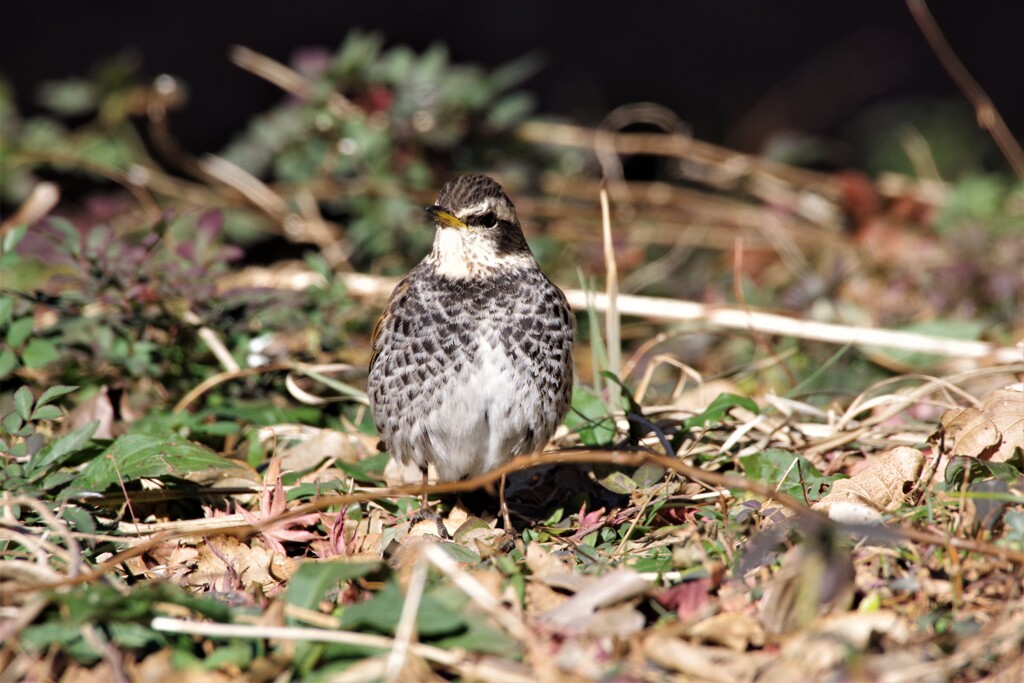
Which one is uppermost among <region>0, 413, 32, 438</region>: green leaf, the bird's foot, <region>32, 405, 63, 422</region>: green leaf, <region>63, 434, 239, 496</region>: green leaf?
<region>32, 405, 63, 422</region>: green leaf

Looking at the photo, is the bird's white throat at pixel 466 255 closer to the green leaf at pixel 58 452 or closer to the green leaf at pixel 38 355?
the green leaf at pixel 58 452

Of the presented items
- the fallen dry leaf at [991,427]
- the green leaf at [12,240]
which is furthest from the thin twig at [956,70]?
the green leaf at [12,240]

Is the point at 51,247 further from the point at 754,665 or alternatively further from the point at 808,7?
the point at 808,7

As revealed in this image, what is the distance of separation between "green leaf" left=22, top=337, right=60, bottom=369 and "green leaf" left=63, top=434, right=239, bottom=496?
0.52m

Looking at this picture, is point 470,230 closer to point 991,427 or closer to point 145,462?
point 145,462

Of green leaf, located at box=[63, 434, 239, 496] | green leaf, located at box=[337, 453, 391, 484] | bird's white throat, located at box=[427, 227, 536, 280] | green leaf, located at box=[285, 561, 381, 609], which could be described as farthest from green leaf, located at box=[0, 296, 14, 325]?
green leaf, located at box=[285, 561, 381, 609]

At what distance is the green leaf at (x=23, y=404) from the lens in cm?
354


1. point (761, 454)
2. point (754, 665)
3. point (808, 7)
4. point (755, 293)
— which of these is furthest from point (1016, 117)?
point (754, 665)

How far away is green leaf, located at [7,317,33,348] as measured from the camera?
13.8 ft

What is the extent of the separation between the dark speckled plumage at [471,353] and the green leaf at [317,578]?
0.95m

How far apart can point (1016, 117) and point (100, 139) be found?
698cm

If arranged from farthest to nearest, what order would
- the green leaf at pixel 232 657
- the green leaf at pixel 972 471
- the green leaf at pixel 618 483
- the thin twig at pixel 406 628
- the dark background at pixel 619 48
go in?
the dark background at pixel 619 48, the green leaf at pixel 618 483, the green leaf at pixel 972 471, the green leaf at pixel 232 657, the thin twig at pixel 406 628

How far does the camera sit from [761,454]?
4.09 meters

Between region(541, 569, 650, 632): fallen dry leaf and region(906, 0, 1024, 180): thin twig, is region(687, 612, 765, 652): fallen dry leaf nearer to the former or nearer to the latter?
region(541, 569, 650, 632): fallen dry leaf
